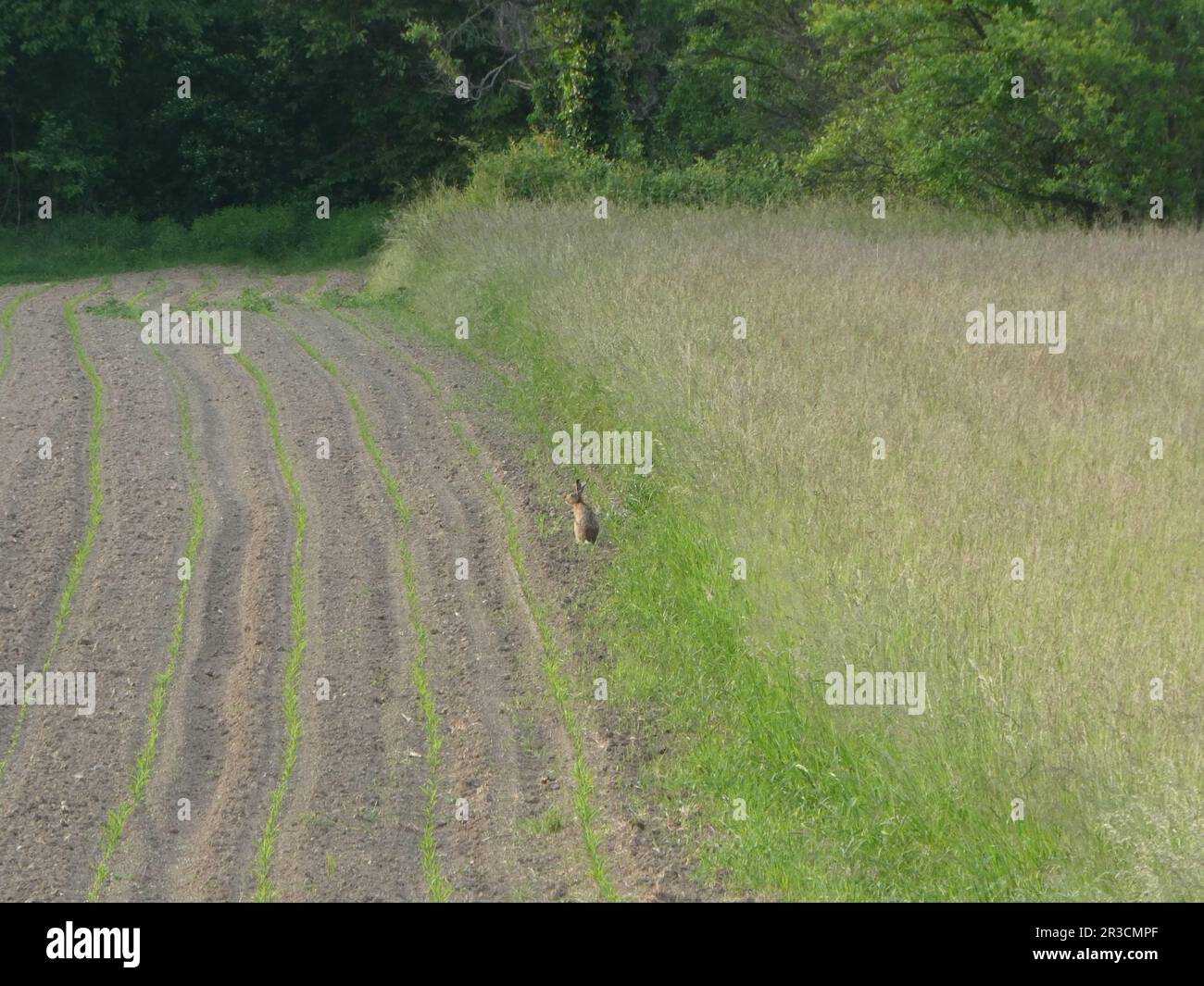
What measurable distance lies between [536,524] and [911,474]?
308cm

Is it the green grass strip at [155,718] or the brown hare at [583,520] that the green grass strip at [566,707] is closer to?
the brown hare at [583,520]

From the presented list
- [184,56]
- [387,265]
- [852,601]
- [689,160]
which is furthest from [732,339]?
[184,56]

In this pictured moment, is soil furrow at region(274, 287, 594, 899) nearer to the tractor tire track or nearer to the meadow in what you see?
the meadow

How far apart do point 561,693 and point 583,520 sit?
6.80ft

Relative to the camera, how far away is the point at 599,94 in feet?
94.6

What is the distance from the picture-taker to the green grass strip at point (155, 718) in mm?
6098

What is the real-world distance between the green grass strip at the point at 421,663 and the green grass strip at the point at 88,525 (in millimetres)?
2091

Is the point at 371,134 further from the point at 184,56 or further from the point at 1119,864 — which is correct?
the point at 1119,864

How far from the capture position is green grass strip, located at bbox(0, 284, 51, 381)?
54.0 feet

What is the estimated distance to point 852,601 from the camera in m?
6.89

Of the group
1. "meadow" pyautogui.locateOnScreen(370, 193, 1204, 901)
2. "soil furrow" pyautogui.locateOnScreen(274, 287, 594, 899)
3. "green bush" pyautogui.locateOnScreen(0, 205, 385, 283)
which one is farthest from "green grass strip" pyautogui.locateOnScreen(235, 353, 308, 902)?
"green bush" pyautogui.locateOnScreen(0, 205, 385, 283)

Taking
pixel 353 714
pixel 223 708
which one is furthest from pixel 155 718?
pixel 353 714

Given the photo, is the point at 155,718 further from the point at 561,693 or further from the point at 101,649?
the point at 561,693

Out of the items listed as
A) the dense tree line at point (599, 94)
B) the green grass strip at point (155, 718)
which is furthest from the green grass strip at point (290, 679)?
the dense tree line at point (599, 94)
